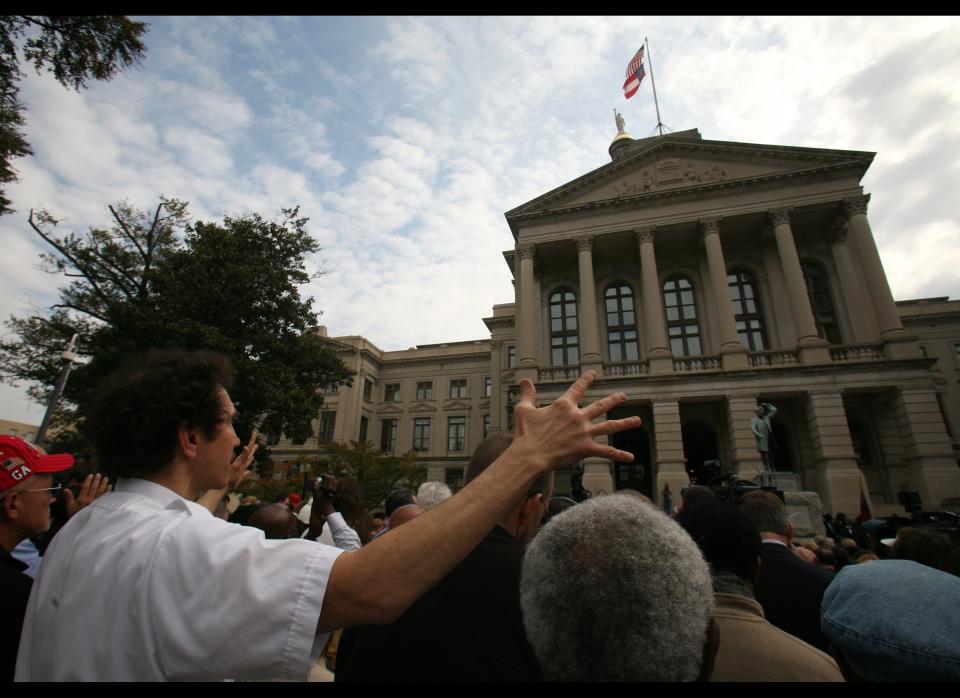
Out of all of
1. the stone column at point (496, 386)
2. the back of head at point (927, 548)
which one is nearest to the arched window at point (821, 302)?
the stone column at point (496, 386)

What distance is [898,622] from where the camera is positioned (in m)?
1.79

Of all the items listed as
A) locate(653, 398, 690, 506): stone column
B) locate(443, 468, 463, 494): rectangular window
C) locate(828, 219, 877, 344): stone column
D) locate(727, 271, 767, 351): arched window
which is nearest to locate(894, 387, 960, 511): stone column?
locate(828, 219, 877, 344): stone column

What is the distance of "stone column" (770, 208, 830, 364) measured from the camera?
2127 cm

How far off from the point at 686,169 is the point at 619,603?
29.4 metres

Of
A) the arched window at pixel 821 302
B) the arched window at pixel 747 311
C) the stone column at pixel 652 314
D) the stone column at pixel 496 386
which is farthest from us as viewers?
the stone column at pixel 496 386

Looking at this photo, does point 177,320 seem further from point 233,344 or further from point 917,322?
point 917,322

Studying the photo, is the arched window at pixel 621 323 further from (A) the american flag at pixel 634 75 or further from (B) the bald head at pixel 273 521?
(B) the bald head at pixel 273 521

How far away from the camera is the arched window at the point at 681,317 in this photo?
2550 cm

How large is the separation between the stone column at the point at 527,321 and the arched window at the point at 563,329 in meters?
1.78

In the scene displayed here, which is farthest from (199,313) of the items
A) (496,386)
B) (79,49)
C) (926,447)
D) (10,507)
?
(926,447)

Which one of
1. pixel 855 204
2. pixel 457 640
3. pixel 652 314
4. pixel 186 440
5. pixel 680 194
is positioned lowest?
pixel 457 640

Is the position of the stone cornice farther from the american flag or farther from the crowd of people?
the crowd of people

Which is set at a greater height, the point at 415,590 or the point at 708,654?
the point at 415,590

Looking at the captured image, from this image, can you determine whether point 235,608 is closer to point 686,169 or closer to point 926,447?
point 926,447
